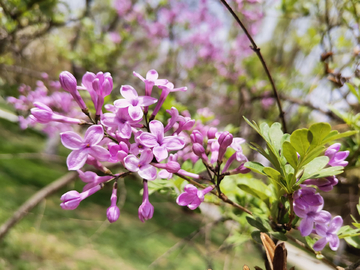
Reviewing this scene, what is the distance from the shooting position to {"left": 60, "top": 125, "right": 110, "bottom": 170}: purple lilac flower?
701 millimetres

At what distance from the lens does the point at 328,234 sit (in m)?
0.91

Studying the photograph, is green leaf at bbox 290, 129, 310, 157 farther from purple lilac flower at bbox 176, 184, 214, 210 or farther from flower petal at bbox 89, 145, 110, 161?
flower petal at bbox 89, 145, 110, 161

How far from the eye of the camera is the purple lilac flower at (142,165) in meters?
0.70

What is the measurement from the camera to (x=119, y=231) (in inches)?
267

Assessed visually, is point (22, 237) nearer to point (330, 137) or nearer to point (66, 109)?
point (66, 109)

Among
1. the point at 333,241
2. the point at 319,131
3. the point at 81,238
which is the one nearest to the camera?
the point at 319,131

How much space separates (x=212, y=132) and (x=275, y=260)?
0.46 m

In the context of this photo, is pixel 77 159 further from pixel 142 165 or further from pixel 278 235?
pixel 278 235

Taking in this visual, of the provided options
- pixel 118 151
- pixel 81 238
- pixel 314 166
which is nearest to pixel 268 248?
pixel 314 166

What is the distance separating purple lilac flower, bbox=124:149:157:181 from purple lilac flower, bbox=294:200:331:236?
0.47m

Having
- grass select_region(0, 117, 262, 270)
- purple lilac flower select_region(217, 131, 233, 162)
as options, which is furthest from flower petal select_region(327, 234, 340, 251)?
grass select_region(0, 117, 262, 270)

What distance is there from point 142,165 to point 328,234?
0.67m

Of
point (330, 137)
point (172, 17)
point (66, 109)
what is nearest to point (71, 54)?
point (66, 109)

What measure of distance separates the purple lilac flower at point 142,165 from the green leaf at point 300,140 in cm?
38
